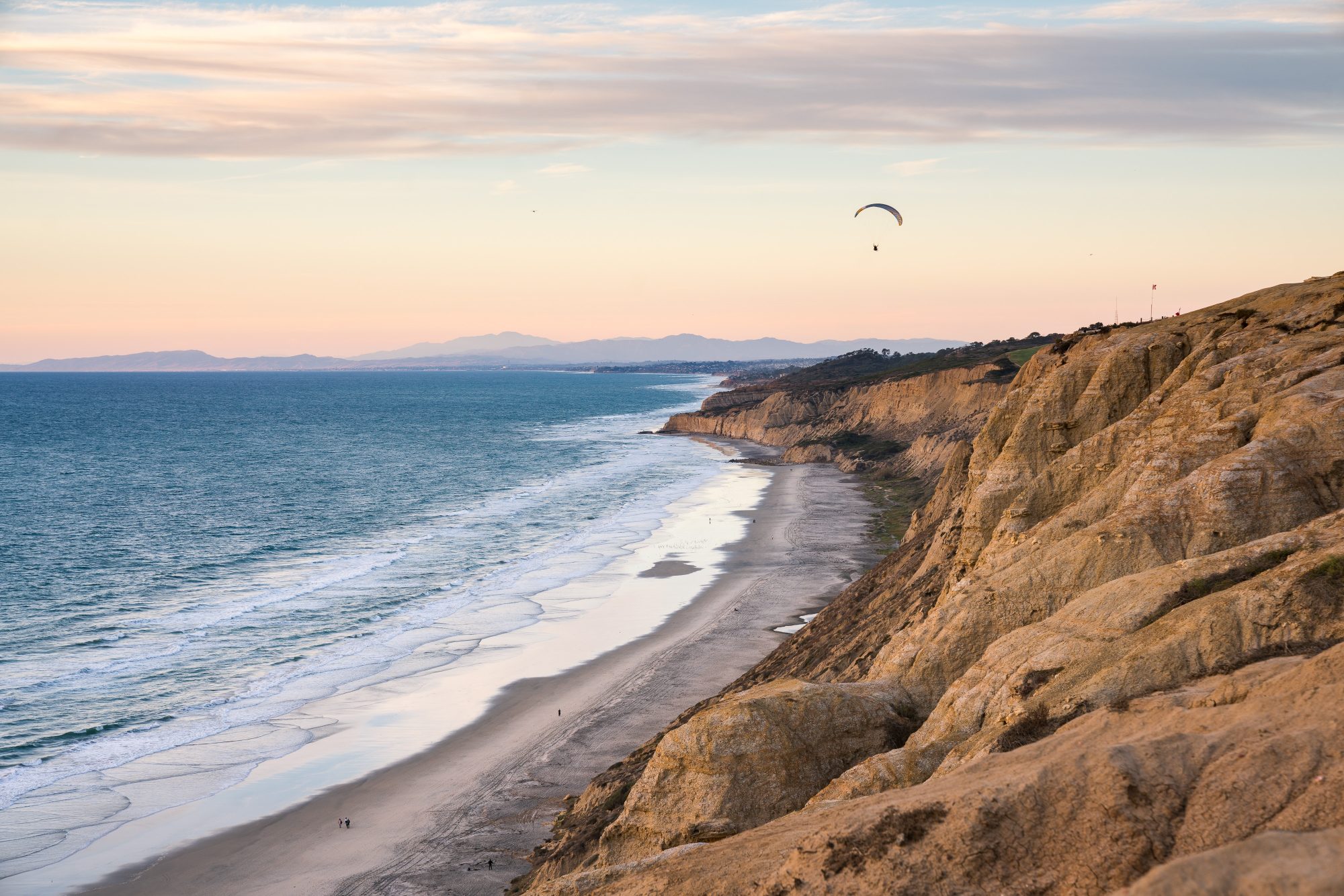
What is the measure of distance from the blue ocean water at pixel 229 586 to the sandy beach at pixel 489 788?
3677 mm

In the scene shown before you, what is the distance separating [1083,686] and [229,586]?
46.2m

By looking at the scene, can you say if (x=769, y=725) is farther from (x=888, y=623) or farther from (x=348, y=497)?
(x=348, y=497)

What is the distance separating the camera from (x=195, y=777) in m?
29.5

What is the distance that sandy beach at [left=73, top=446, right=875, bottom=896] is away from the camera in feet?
78.5

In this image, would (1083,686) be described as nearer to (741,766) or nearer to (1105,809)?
(1105,809)

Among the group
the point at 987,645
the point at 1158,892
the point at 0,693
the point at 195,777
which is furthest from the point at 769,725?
the point at 0,693

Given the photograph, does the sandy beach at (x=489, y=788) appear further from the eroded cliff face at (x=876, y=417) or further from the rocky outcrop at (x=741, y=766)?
the eroded cliff face at (x=876, y=417)

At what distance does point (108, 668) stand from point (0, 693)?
3566 mm

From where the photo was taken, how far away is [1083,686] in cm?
1501

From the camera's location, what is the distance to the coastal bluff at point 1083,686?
406 inches

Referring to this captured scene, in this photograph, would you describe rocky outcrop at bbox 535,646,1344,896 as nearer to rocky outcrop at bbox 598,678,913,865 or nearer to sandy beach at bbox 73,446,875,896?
rocky outcrop at bbox 598,678,913,865

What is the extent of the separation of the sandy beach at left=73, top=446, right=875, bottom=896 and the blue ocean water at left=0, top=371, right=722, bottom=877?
368 cm

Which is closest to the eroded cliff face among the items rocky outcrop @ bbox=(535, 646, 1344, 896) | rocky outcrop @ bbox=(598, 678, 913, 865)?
rocky outcrop @ bbox=(598, 678, 913, 865)

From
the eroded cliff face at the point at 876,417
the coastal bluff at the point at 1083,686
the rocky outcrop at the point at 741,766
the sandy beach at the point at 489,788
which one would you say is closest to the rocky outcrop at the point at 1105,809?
the coastal bluff at the point at 1083,686
